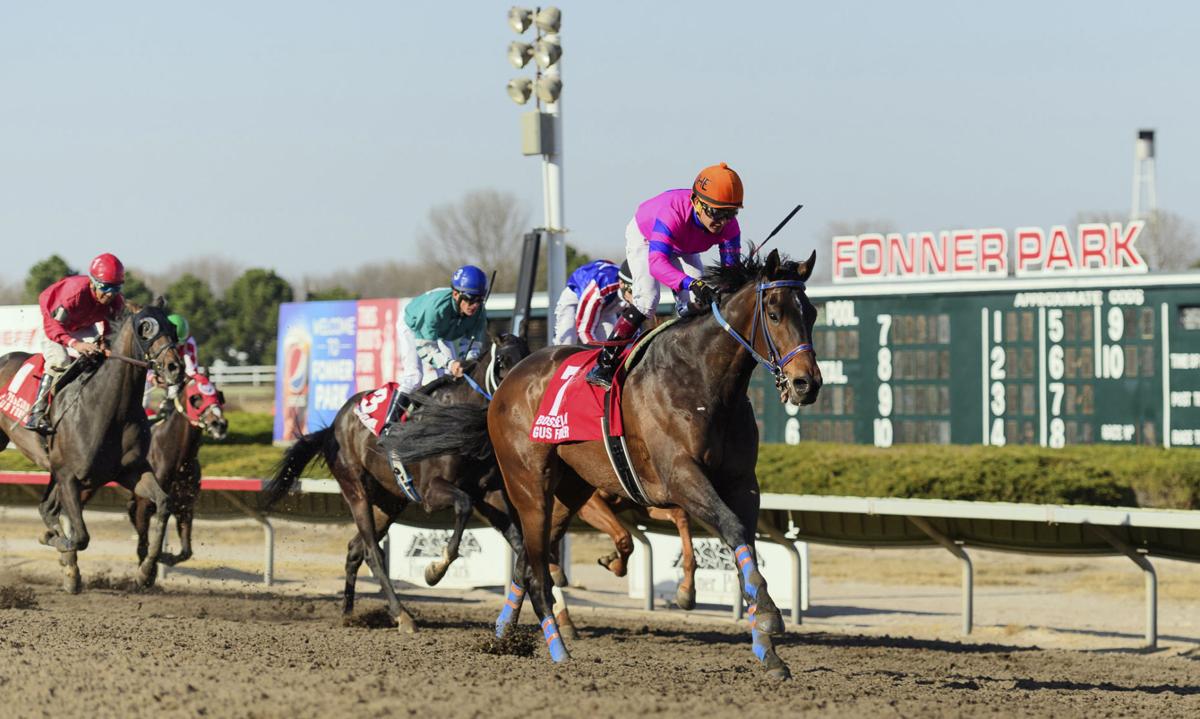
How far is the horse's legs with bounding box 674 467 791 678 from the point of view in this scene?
4.66m

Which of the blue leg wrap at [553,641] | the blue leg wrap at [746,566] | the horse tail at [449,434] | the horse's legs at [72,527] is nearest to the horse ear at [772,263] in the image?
the blue leg wrap at [746,566]

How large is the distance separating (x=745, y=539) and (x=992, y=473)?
789cm

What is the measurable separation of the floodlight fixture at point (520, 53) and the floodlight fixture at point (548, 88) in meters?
0.24

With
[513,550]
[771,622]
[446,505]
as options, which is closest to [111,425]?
[446,505]

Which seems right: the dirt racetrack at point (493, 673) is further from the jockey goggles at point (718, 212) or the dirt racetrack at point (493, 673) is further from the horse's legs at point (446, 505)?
the jockey goggles at point (718, 212)

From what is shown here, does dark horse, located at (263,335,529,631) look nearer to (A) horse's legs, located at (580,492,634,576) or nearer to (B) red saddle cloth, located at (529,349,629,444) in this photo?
(A) horse's legs, located at (580,492,634,576)

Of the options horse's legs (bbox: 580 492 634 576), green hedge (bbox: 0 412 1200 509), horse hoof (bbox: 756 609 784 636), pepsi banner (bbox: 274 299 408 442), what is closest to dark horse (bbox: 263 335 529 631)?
horse's legs (bbox: 580 492 634 576)

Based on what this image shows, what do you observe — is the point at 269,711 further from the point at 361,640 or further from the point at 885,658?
the point at 885,658

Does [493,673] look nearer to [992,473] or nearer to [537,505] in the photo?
[537,505]

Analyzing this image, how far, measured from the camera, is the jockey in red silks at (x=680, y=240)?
17.9 feet

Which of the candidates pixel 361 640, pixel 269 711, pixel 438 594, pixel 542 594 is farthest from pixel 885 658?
pixel 438 594

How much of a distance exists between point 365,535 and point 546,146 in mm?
3711

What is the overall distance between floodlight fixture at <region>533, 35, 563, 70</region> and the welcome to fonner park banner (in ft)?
18.8

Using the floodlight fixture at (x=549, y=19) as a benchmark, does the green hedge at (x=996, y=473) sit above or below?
below
